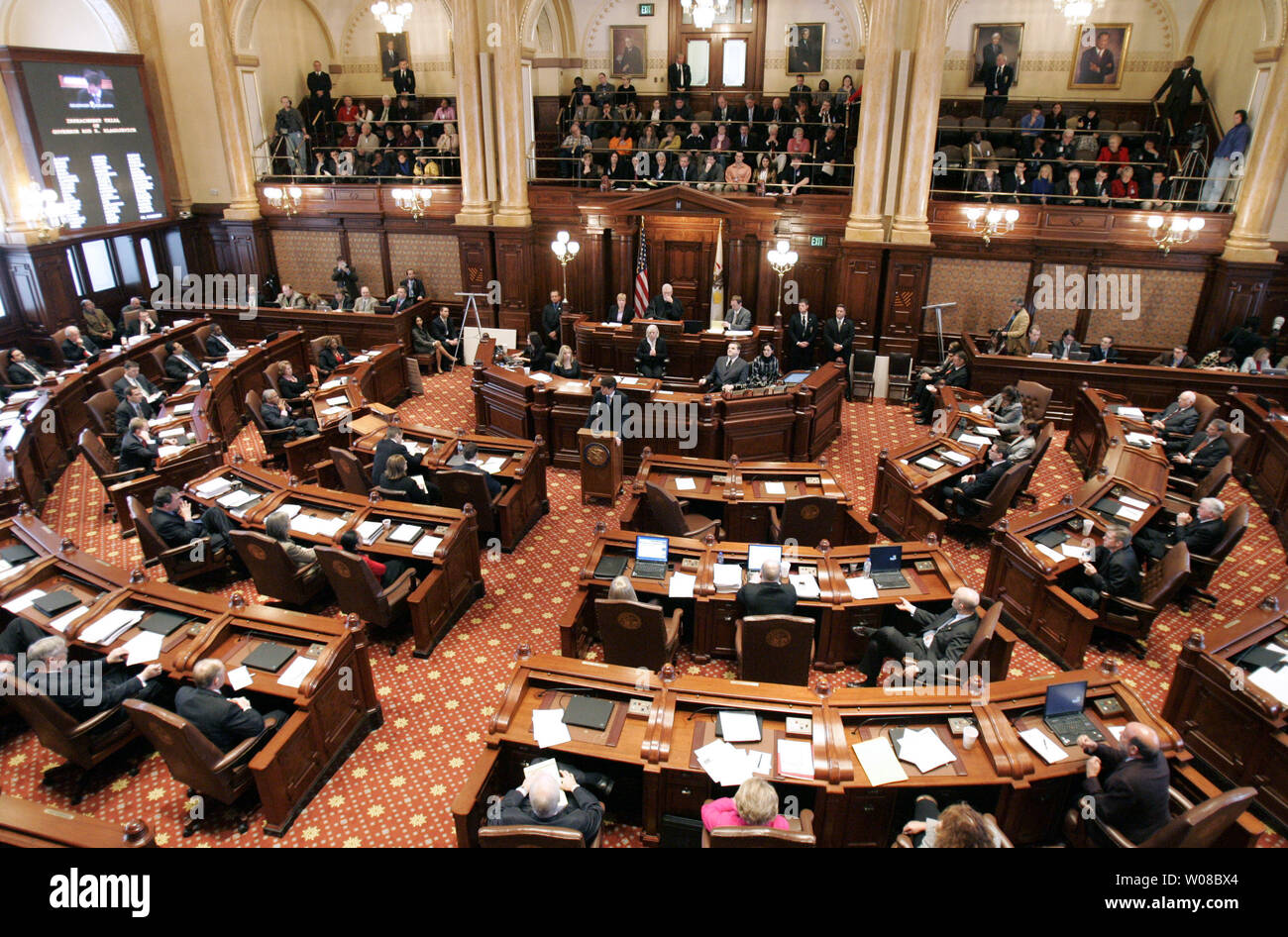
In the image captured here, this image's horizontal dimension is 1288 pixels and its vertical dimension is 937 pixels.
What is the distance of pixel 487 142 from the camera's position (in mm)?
14734

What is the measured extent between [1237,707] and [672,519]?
441 centimetres

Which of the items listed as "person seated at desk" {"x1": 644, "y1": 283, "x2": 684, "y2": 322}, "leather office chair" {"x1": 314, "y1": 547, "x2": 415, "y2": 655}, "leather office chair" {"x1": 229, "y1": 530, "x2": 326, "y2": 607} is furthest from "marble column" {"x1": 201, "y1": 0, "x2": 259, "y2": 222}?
"leather office chair" {"x1": 314, "y1": 547, "x2": 415, "y2": 655}

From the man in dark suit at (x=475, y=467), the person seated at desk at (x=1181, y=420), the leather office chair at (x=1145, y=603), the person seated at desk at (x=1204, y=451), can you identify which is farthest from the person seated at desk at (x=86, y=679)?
the person seated at desk at (x=1181, y=420)

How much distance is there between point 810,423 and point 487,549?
14.5ft

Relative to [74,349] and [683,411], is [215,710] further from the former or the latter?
[74,349]

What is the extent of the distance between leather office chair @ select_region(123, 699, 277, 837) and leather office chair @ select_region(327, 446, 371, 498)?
3.50 meters

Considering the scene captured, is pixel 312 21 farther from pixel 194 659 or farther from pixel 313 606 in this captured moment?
pixel 194 659

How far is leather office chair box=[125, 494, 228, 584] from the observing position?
735cm

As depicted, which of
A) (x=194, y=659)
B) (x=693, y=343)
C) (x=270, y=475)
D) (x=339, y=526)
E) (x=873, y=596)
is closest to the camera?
(x=194, y=659)

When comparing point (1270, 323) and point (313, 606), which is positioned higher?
point (1270, 323)

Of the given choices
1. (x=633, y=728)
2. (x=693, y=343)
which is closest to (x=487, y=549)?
(x=633, y=728)

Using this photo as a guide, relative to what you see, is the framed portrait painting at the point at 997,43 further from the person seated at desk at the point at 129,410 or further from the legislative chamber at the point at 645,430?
the person seated at desk at the point at 129,410

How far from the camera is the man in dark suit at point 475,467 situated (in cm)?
843

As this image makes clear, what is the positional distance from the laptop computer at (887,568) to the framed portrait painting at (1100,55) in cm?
1318
